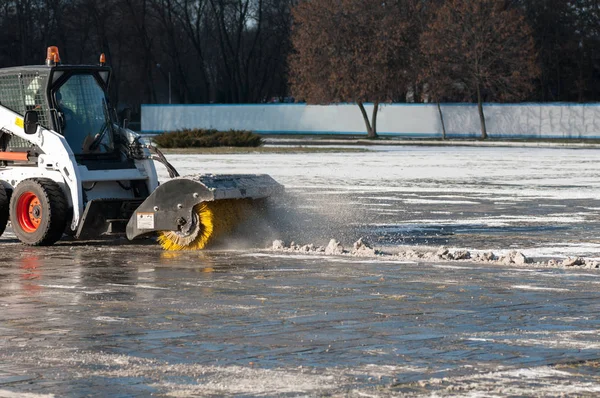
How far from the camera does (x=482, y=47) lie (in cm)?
7569

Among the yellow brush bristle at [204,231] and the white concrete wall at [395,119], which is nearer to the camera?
the yellow brush bristle at [204,231]

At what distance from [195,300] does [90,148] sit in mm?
6366

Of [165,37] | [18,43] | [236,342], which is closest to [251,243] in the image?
[236,342]

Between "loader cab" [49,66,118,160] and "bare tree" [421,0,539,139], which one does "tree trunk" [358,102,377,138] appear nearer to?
"bare tree" [421,0,539,139]

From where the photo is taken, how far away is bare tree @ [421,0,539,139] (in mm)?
75562

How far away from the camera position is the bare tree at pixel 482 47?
7556cm

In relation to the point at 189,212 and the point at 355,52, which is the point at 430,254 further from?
the point at 355,52

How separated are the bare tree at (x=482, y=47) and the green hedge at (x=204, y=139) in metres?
22.4

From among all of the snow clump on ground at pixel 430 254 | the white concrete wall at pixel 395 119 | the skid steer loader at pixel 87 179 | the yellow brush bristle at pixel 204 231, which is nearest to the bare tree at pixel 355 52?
the white concrete wall at pixel 395 119

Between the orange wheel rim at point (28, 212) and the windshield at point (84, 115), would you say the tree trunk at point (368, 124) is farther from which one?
the orange wheel rim at point (28, 212)

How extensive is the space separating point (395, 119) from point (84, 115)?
67643mm

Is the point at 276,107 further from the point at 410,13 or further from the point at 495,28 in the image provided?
the point at 495,28

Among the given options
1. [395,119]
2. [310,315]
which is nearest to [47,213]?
[310,315]

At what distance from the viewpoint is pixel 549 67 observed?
94250mm
